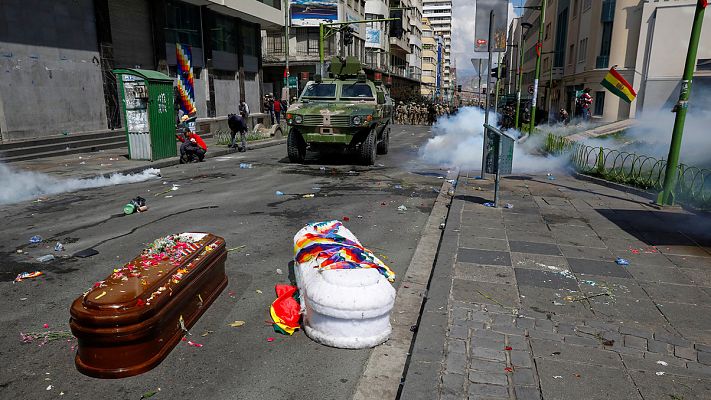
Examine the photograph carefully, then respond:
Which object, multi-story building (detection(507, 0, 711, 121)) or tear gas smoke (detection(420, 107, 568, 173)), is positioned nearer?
tear gas smoke (detection(420, 107, 568, 173))

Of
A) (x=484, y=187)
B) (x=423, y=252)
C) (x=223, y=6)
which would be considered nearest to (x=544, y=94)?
(x=223, y=6)

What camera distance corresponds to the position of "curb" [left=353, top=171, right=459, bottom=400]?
2947 millimetres

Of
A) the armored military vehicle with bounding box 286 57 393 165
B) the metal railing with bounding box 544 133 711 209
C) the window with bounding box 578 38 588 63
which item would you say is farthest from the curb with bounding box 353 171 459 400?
the window with bounding box 578 38 588 63

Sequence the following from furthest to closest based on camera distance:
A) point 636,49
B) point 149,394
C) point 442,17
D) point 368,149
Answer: point 442,17 < point 636,49 < point 368,149 < point 149,394

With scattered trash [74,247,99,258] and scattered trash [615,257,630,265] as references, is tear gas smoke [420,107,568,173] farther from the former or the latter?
scattered trash [74,247,99,258]

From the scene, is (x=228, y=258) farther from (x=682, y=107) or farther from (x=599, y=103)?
(x=599, y=103)

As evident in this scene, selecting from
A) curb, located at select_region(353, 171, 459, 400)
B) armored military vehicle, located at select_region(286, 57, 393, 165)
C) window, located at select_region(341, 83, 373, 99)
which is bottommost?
curb, located at select_region(353, 171, 459, 400)

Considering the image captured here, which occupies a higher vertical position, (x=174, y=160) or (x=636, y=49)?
(x=636, y=49)

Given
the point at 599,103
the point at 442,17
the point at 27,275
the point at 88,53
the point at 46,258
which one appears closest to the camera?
the point at 27,275

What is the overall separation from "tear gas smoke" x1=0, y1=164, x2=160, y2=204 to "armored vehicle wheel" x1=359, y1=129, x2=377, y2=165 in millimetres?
5038

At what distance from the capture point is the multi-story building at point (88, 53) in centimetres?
1313

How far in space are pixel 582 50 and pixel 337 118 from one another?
28.9 metres

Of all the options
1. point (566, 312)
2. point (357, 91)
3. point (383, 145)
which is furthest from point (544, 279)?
point (383, 145)

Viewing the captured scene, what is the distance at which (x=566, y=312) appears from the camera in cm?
381
